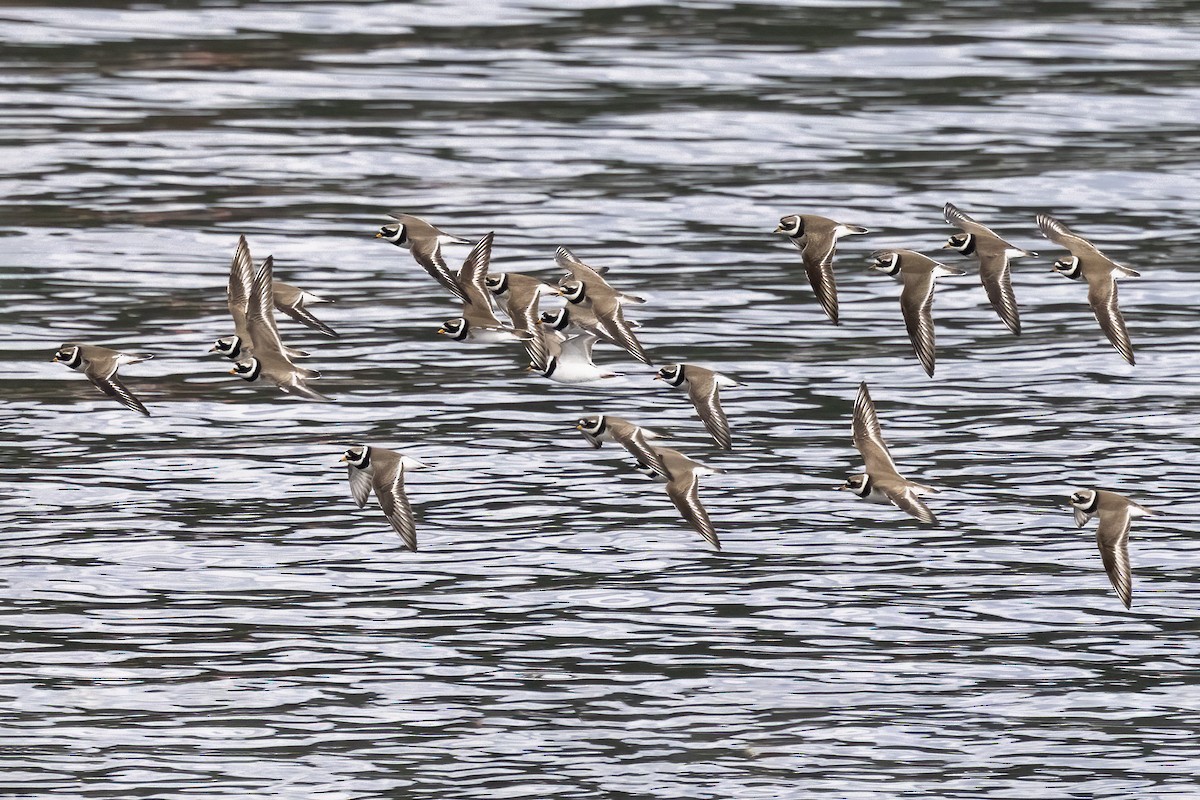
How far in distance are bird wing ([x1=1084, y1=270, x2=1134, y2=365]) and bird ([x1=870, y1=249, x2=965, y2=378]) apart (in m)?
0.99

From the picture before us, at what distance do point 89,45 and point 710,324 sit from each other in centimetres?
1848

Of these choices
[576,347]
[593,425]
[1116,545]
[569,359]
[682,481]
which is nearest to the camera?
[1116,545]

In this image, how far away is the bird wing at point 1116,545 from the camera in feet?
50.8

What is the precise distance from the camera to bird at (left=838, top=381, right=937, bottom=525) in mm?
16781

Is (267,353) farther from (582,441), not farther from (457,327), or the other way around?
(582,441)

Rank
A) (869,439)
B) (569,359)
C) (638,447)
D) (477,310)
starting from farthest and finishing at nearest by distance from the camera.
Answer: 1. (569,359)
2. (477,310)
3. (869,439)
4. (638,447)

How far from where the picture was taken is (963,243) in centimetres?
1738

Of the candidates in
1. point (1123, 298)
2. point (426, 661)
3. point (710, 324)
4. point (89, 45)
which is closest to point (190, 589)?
point (426, 661)

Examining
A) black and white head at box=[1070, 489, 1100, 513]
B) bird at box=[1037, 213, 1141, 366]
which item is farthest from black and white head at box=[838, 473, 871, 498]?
bird at box=[1037, 213, 1141, 366]

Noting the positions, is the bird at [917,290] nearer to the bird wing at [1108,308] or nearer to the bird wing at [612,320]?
the bird wing at [1108,308]

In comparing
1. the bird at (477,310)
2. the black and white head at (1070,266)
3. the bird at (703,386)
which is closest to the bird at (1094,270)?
the black and white head at (1070,266)

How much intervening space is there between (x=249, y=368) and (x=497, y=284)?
7.38 feet

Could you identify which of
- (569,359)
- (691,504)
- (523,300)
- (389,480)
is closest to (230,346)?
(389,480)

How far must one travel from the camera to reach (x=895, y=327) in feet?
90.2
